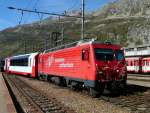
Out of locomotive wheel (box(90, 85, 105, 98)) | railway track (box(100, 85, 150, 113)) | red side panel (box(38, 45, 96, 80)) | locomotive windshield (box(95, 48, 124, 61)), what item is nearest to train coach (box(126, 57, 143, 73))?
red side panel (box(38, 45, 96, 80))

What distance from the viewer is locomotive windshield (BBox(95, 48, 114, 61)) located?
2163 cm

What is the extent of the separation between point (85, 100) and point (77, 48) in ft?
15.9

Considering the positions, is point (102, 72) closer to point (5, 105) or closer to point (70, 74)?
point (70, 74)

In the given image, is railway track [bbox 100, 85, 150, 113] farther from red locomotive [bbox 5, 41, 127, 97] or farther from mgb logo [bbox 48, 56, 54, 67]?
mgb logo [bbox 48, 56, 54, 67]

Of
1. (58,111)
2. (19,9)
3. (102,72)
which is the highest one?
(19,9)

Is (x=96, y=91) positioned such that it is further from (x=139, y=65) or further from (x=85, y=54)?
(x=139, y=65)

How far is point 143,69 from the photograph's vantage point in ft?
203

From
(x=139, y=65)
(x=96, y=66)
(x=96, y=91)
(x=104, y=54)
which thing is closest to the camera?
(x=96, y=66)

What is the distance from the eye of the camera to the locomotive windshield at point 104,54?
21631mm

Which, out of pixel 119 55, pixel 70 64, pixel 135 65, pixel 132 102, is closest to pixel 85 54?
pixel 119 55

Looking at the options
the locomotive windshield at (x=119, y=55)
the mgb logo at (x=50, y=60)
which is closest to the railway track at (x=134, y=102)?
the locomotive windshield at (x=119, y=55)

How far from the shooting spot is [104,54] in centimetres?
2195

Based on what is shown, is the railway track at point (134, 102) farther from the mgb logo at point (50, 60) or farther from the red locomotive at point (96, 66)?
the mgb logo at point (50, 60)

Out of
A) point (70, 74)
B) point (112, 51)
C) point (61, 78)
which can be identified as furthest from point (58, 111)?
point (61, 78)
